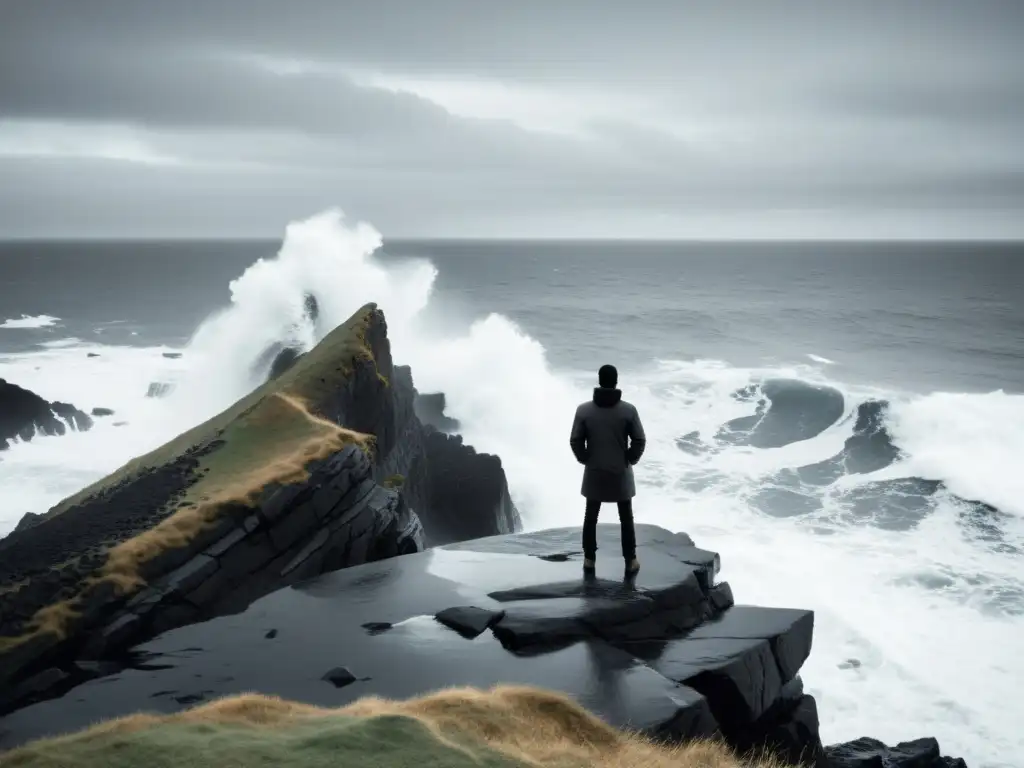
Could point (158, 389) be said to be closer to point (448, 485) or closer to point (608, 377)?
point (448, 485)

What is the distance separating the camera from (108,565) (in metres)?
12.4

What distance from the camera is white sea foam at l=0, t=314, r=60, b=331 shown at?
82.3 m

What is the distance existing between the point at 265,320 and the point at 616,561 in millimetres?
31405

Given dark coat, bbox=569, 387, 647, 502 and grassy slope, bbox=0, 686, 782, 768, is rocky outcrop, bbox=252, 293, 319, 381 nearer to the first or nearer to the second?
dark coat, bbox=569, 387, 647, 502

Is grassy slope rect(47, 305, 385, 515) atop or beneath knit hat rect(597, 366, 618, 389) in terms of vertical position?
beneath

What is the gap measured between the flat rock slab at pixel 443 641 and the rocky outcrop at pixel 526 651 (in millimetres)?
26

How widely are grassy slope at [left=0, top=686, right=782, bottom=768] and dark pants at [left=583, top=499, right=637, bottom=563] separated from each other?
11.0 feet

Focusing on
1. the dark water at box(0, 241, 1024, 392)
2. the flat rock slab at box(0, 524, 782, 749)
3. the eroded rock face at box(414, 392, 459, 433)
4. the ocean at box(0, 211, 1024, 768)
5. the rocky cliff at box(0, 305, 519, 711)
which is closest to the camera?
the flat rock slab at box(0, 524, 782, 749)

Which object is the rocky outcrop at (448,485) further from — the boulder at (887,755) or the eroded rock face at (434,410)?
the boulder at (887,755)

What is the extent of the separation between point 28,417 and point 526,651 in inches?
1490

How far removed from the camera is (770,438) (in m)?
44.2

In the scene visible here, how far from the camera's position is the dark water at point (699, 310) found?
72750mm

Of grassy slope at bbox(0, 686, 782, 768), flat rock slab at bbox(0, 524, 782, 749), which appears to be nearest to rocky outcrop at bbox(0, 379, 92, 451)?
flat rock slab at bbox(0, 524, 782, 749)

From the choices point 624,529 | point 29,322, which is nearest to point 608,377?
point 624,529
